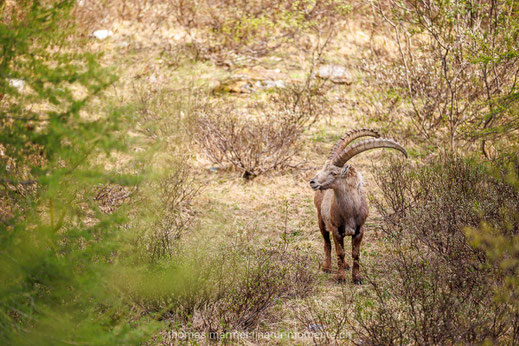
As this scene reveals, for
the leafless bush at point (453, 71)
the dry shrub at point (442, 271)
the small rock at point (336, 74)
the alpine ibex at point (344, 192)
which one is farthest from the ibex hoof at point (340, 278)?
the small rock at point (336, 74)

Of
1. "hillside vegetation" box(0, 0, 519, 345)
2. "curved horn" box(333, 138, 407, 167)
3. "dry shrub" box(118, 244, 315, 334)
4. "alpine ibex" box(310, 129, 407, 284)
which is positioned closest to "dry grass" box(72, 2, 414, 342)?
"hillside vegetation" box(0, 0, 519, 345)

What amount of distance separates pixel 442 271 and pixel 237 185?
4.99 meters

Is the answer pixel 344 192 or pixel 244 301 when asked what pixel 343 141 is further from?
pixel 244 301

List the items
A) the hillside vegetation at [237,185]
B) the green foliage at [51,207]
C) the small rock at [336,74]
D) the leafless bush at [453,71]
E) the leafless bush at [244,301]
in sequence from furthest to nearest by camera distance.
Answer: the small rock at [336,74], the leafless bush at [453,71], the leafless bush at [244,301], the hillside vegetation at [237,185], the green foliage at [51,207]

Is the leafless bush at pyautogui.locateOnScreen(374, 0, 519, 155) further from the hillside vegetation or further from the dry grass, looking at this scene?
the dry grass

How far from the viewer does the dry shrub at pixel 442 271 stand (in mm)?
3760

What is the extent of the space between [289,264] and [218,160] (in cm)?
402

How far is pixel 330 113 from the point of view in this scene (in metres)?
11.9

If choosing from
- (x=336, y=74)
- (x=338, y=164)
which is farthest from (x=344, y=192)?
(x=336, y=74)

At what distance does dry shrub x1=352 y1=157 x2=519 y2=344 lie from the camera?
376 cm

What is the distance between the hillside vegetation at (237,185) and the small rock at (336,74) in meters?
0.05

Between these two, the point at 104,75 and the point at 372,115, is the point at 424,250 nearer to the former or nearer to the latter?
the point at 104,75

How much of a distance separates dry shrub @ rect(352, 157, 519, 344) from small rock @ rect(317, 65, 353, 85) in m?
6.06

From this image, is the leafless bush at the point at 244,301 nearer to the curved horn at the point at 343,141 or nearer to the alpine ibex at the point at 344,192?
the alpine ibex at the point at 344,192
